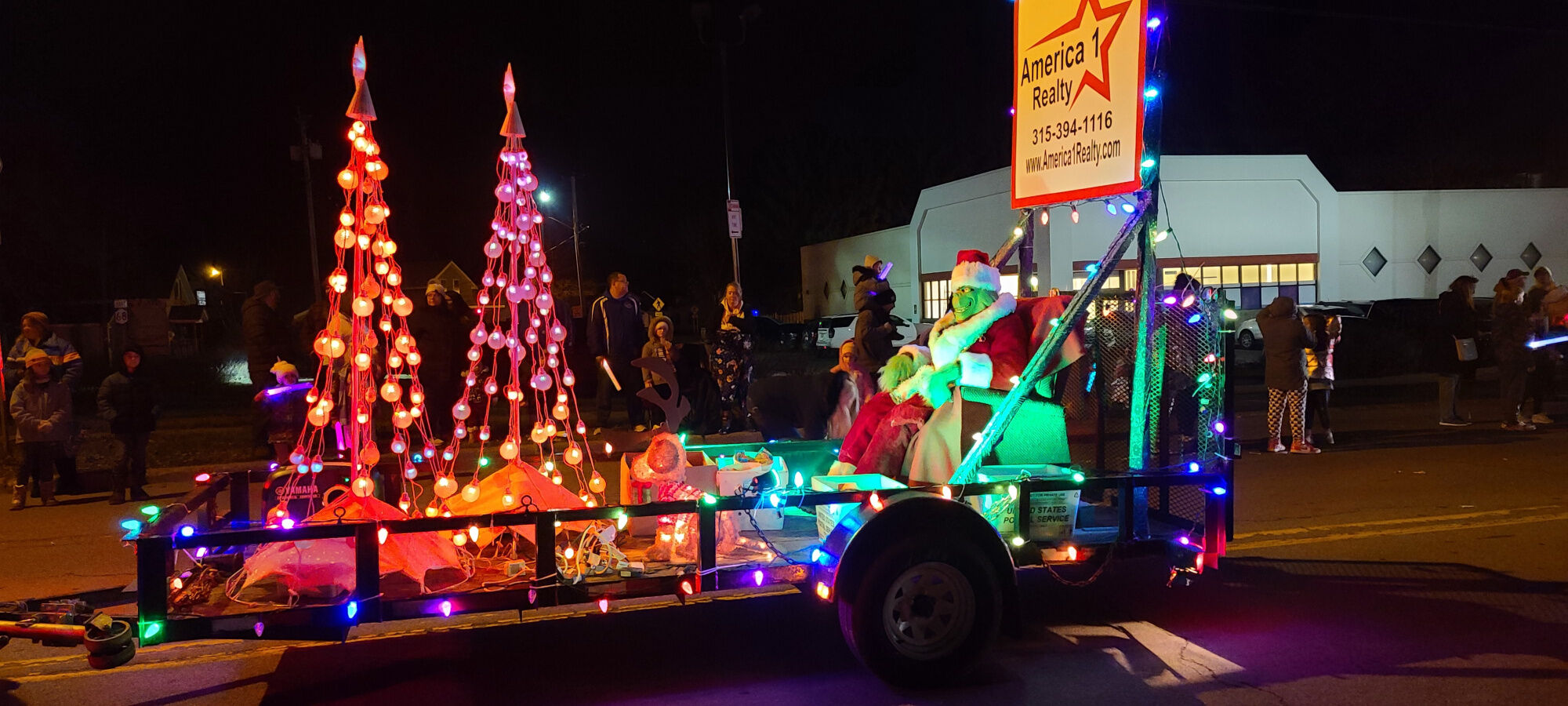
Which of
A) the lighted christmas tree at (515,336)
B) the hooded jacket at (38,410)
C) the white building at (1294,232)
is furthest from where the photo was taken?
the white building at (1294,232)

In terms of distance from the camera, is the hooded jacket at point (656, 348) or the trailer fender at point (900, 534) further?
the hooded jacket at point (656, 348)

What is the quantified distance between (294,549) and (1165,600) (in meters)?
4.47

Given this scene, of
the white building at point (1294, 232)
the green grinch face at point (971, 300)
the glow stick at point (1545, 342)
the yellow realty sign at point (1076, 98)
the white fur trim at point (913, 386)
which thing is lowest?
the white fur trim at point (913, 386)

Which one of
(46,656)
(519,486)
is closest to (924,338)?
(519,486)

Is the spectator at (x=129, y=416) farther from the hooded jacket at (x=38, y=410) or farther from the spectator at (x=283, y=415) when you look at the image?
the spectator at (x=283, y=415)

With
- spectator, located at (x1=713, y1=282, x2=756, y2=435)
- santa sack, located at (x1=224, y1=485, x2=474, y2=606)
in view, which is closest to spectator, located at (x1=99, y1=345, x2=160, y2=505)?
spectator, located at (x1=713, y1=282, x2=756, y2=435)

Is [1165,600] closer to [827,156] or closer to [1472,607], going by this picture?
[1472,607]

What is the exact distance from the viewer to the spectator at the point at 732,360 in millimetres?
11258

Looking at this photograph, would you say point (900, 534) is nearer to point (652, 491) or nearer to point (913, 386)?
point (913, 386)

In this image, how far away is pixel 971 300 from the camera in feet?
17.5

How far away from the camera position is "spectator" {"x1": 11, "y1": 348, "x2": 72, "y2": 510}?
8.95 metres

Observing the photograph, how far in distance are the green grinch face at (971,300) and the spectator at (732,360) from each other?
601 centimetres

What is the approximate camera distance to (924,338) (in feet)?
22.6

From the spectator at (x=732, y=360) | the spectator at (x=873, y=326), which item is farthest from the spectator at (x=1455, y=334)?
the spectator at (x=732, y=360)
